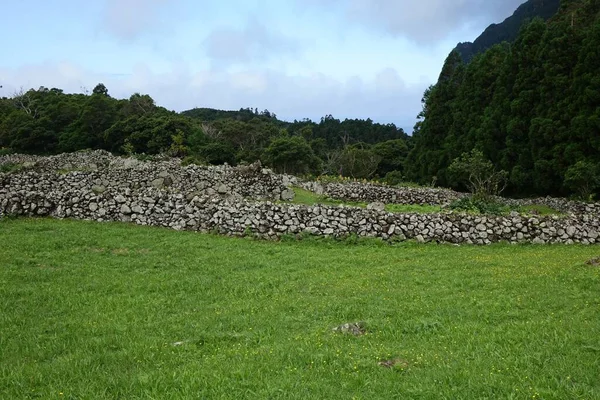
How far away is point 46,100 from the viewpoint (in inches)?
2990

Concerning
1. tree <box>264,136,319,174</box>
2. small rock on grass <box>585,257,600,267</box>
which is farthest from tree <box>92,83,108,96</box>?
small rock on grass <box>585,257,600,267</box>

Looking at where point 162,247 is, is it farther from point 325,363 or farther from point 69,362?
point 325,363

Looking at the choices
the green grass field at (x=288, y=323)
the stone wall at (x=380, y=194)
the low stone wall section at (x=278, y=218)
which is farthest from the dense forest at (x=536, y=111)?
the green grass field at (x=288, y=323)

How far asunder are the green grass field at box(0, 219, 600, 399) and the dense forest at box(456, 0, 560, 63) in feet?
205

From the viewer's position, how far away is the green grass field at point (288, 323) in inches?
213

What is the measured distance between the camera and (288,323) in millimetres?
7953

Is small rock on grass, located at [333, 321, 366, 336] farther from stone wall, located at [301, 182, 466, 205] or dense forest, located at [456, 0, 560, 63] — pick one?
dense forest, located at [456, 0, 560, 63]

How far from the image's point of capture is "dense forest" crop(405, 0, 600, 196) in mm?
32250

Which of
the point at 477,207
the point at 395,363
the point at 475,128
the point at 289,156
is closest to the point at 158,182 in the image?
the point at 477,207

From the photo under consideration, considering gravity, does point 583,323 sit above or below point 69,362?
above

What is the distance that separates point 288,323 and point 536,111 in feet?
117

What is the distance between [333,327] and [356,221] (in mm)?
10005

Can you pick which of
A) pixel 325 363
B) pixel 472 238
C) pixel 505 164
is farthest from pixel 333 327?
pixel 505 164

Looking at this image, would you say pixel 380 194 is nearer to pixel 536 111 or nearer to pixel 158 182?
pixel 158 182
